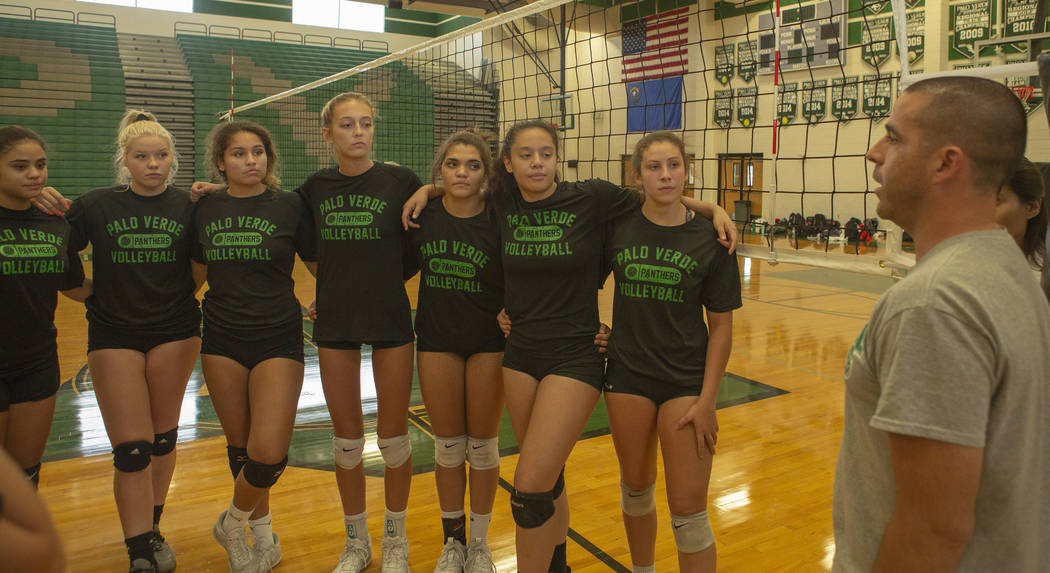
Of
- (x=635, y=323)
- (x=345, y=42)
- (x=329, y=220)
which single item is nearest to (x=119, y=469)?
(x=329, y=220)

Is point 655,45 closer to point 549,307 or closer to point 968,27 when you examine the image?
point 968,27

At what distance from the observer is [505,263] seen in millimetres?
2395

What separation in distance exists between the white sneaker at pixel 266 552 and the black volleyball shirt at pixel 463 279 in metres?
1.05

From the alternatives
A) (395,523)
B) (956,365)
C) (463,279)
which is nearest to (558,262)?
(463,279)

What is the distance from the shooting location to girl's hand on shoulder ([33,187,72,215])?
243cm

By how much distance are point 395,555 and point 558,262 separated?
1.30 meters

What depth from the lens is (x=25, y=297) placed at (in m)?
2.38

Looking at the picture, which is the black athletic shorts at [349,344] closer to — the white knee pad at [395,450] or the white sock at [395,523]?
the white knee pad at [395,450]

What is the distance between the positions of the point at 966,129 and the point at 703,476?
137cm

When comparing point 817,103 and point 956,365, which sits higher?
point 817,103

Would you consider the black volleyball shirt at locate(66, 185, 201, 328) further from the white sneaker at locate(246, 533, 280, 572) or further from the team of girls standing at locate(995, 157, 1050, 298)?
the team of girls standing at locate(995, 157, 1050, 298)

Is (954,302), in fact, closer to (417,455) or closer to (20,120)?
(417,455)

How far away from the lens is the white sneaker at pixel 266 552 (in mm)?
2703

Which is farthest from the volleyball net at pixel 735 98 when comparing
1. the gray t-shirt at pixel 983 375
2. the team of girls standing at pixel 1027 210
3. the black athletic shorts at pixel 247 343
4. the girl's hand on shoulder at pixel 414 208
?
the gray t-shirt at pixel 983 375
